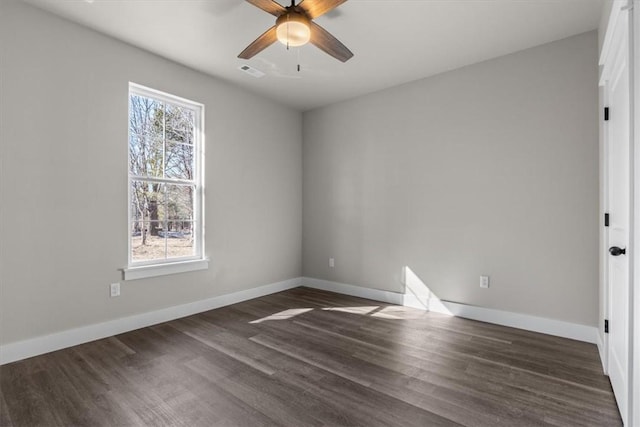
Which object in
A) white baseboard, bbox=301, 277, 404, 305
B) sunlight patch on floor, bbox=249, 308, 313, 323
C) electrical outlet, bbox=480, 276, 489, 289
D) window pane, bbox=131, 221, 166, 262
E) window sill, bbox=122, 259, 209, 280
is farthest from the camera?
white baseboard, bbox=301, 277, 404, 305

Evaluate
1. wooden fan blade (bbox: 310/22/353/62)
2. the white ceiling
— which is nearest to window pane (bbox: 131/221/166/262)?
the white ceiling

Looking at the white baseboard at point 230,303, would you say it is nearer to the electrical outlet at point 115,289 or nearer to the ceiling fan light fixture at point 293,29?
the electrical outlet at point 115,289

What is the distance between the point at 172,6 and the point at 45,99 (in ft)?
4.30

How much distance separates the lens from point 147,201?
134 inches

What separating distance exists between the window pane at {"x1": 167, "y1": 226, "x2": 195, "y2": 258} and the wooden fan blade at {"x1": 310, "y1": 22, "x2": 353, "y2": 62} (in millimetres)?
2455

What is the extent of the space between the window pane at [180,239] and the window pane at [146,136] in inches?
23.9

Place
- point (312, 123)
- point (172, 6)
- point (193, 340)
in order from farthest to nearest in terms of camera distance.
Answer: point (312, 123), point (193, 340), point (172, 6)

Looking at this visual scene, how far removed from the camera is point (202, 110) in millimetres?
3854

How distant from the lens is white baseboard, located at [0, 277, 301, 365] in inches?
98.7

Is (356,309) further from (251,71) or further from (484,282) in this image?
(251,71)

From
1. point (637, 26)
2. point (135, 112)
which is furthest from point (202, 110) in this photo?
point (637, 26)

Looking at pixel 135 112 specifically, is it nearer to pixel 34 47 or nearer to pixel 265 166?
pixel 34 47

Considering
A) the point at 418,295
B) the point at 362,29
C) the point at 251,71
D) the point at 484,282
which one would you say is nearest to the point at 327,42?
the point at 362,29

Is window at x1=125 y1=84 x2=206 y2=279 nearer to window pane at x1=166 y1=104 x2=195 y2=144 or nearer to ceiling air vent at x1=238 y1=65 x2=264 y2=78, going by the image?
window pane at x1=166 y1=104 x2=195 y2=144
